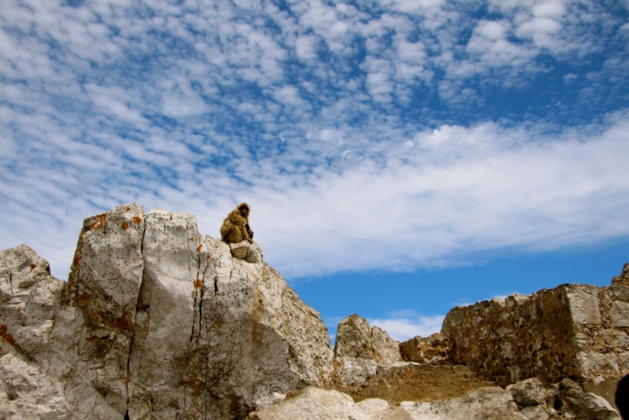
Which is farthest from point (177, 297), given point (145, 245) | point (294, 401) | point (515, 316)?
point (515, 316)

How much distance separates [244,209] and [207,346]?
3.62 meters

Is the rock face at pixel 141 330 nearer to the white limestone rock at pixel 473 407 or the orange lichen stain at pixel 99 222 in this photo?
the orange lichen stain at pixel 99 222

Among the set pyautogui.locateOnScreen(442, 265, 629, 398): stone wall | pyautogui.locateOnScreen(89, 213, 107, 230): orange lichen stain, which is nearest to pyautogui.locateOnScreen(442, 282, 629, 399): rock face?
pyautogui.locateOnScreen(442, 265, 629, 398): stone wall

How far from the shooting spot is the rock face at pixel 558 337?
10.5 meters

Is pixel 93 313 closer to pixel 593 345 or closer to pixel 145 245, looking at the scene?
pixel 145 245

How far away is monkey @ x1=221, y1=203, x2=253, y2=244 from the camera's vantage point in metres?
13.1

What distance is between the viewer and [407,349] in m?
14.3

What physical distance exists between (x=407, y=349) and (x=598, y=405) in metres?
5.06

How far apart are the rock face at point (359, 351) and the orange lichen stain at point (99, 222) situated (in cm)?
547

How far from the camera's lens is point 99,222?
11.7 metres

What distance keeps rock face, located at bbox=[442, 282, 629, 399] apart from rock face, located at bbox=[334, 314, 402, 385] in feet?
6.36

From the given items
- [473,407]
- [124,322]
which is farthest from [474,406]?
[124,322]

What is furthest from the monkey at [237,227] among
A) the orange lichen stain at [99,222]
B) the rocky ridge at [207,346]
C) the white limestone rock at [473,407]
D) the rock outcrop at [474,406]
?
the white limestone rock at [473,407]

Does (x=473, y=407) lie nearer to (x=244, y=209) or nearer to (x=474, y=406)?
(x=474, y=406)
